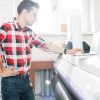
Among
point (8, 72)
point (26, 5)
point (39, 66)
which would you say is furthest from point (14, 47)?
point (39, 66)

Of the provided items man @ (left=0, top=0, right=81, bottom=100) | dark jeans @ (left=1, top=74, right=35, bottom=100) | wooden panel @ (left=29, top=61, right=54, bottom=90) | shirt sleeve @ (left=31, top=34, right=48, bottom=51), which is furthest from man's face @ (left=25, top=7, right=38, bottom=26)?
wooden panel @ (left=29, top=61, right=54, bottom=90)

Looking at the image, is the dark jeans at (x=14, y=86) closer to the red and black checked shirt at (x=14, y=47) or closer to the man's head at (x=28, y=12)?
the red and black checked shirt at (x=14, y=47)

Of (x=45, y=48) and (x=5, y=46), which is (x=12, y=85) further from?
(x=45, y=48)

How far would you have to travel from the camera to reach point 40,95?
10.7 feet

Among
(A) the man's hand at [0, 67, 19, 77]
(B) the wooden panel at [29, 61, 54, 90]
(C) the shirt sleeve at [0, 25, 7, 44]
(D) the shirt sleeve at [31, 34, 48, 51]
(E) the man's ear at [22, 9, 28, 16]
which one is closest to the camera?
(A) the man's hand at [0, 67, 19, 77]

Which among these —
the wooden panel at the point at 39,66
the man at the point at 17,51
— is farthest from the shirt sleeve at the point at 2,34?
the wooden panel at the point at 39,66

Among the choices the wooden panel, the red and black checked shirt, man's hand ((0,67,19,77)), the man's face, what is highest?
the man's face

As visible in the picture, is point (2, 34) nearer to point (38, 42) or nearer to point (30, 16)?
point (30, 16)

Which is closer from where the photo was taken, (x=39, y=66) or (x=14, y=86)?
(x=14, y=86)

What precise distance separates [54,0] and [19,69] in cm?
219

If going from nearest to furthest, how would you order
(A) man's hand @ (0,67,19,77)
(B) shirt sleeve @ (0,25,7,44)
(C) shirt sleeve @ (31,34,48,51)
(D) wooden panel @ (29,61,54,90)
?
(A) man's hand @ (0,67,19,77) → (B) shirt sleeve @ (0,25,7,44) → (C) shirt sleeve @ (31,34,48,51) → (D) wooden panel @ (29,61,54,90)

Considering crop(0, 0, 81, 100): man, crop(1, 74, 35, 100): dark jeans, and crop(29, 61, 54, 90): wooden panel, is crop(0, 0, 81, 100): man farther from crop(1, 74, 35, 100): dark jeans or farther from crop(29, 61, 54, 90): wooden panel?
crop(29, 61, 54, 90): wooden panel

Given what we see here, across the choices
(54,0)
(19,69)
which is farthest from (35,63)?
(19,69)

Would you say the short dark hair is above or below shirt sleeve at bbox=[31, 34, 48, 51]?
above
